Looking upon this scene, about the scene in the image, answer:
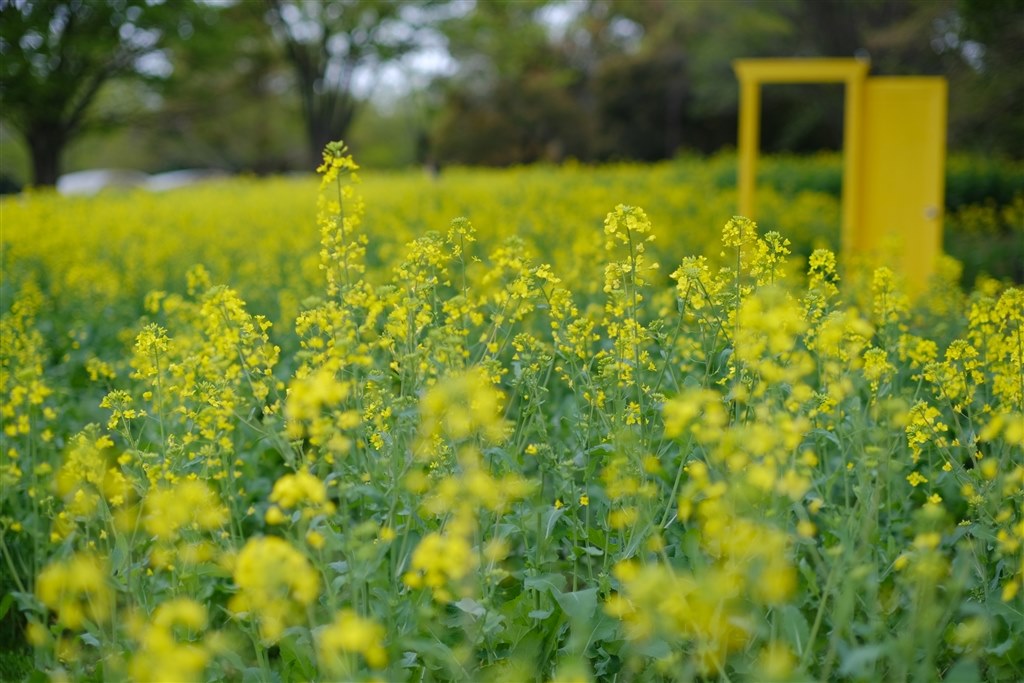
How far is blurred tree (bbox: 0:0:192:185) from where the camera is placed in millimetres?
13812

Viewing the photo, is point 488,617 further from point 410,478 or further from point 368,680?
point 368,680

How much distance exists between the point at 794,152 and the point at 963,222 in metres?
16.3

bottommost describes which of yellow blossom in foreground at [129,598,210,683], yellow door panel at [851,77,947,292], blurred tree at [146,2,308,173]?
yellow blossom in foreground at [129,598,210,683]

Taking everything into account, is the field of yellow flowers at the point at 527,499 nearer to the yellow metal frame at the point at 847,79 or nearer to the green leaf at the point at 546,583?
the green leaf at the point at 546,583

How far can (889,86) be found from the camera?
926cm

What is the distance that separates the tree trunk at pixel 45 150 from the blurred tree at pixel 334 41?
6.26 metres

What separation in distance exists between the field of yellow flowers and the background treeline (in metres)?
7.59

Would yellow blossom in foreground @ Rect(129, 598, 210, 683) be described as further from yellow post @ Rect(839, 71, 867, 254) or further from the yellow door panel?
the yellow door panel

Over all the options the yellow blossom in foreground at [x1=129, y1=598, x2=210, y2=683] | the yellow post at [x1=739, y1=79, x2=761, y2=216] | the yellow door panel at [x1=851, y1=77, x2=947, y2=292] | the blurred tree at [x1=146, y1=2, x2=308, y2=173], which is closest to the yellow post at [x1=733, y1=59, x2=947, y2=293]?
the yellow door panel at [x1=851, y1=77, x2=947, y2=292]

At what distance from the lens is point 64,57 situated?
53.7 feet

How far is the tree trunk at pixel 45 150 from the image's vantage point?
61.1ft

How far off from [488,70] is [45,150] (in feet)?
42.5

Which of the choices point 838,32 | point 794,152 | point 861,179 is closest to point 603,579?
point 861,179

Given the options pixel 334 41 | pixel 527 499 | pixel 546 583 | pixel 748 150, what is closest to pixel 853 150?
pixel 748 150
